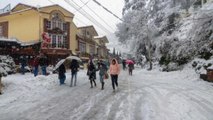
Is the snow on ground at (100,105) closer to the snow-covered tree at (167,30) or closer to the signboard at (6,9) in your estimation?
the snow-covered tree at (167,30)

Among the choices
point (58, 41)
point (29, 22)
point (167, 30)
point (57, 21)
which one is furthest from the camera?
point (58, 41)

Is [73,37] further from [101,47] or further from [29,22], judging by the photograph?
[101,47]

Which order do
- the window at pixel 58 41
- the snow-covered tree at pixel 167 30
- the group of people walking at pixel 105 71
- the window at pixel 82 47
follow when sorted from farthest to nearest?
the window at pixel 82 47
the window at pixel 58 41
the snow-covered tree at pixel 167 30
the group of people walking at pixel 105 71

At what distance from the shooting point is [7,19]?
166 feet

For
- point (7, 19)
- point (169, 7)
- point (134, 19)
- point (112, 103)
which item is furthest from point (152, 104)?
point (7, 19)

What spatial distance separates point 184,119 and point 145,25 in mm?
37289

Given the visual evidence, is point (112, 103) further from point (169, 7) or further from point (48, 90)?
point (169, 7)

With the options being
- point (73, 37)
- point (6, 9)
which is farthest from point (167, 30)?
point (6, 9)

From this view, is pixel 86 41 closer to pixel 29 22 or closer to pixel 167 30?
pixel 29 22

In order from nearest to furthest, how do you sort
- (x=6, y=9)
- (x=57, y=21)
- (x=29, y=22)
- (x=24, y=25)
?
(x=29, y=22) < (x=24, y=25) < (x=57, y=21) < (x=6, y=9)

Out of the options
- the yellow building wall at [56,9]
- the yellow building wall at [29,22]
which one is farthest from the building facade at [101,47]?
the yellow building wall at [29,22]

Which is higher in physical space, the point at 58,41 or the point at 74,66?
the point at 58,41

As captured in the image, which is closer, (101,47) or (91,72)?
(91,72)

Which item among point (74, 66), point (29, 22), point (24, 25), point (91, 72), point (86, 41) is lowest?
point (91, 72)
